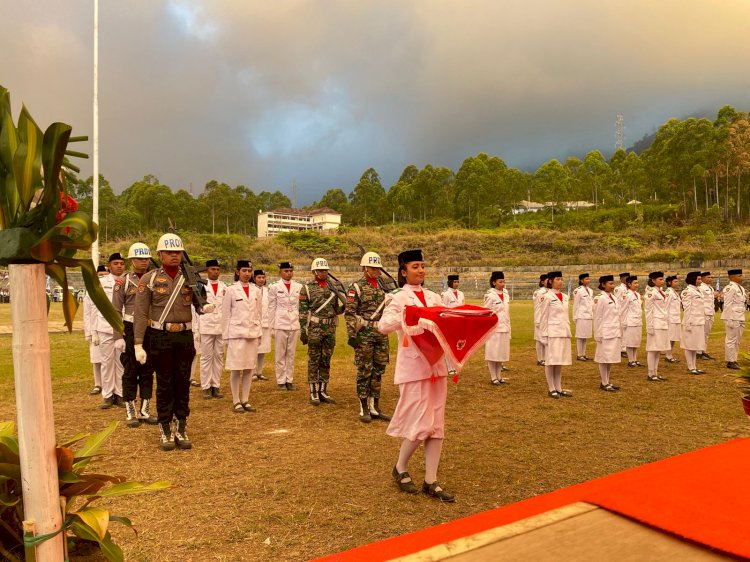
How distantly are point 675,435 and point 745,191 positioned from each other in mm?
62725

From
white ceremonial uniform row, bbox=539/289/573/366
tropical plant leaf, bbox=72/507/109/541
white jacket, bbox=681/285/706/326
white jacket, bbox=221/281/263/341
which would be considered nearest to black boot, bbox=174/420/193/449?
white jacket, bbox=221/281/263/341

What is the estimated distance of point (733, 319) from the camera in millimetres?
11445

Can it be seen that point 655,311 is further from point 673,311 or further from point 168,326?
point 168,326

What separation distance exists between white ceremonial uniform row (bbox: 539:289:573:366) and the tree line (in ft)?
168

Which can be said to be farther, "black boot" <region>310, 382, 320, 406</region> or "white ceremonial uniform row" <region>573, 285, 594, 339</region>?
"white ceremonial uniform row" <region>573, 285, 594, 339</region>

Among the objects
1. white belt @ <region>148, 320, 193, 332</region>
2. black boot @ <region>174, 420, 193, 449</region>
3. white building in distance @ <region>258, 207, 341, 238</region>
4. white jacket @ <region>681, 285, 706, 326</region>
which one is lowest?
black boot @ <region>174, 420, 193, 449</region>

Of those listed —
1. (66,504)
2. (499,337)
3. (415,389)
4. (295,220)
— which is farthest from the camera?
(295,220)

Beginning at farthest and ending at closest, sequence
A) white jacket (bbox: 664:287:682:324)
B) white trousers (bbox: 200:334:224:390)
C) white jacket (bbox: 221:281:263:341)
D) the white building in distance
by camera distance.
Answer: the white building in distance < white jacket (bbox: 664:287:682:324) < white trousers (bbox: 200:334:224:390) < white jacket (bbox: 221:281:263:341)

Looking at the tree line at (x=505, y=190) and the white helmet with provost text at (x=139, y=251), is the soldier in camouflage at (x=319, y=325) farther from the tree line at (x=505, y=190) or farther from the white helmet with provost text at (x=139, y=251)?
the tree line at (x=505, y=190)

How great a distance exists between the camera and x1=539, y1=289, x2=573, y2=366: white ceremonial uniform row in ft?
28.5

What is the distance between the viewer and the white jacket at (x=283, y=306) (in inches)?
400

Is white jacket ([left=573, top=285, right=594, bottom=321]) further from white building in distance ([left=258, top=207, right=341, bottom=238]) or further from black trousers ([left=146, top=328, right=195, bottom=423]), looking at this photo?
white building in distance ([left=258, top=207, right=341, bottom=238])

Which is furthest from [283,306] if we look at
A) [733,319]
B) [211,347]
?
[733,319]

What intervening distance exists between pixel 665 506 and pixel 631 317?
10.1 metres
